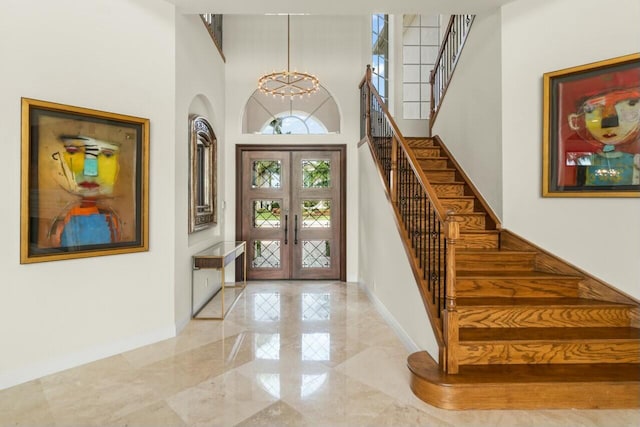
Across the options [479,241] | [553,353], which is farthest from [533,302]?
[479,241]

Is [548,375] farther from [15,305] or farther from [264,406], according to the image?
[15,305]

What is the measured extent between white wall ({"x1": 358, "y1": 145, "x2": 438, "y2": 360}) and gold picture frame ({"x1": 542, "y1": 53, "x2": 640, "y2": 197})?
59.3 inches

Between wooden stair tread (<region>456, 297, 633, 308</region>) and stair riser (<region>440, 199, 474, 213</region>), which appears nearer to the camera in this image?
wooden stair tread (<region>456, 297, 633, 308</region>)

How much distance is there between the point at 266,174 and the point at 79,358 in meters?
3.59

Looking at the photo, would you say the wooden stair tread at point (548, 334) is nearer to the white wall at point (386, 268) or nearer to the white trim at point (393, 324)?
the white wall at point (386, 268)

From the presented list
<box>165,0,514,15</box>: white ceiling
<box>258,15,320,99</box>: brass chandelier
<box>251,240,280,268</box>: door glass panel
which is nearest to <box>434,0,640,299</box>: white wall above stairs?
<box>165,0,514,15</box>: white ceiling

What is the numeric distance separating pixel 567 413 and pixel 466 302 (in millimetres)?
871

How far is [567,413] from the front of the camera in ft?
6.76

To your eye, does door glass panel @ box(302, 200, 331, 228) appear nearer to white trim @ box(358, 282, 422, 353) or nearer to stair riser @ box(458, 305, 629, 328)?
white trim @ box(358, 282, 422, 353)

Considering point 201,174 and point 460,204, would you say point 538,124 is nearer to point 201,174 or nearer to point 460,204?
point 460,204

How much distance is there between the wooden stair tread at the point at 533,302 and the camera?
2574 mm

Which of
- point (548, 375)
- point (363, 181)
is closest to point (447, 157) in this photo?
point (363, 181)

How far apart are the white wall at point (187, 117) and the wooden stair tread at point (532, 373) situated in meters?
2.42

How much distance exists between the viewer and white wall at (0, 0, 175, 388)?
92.1 inches
